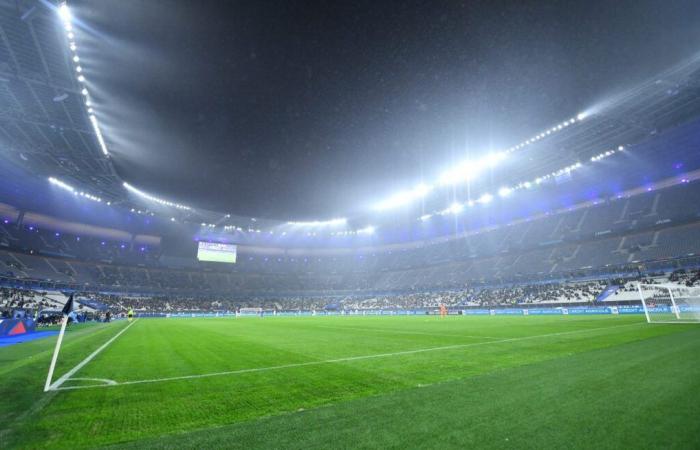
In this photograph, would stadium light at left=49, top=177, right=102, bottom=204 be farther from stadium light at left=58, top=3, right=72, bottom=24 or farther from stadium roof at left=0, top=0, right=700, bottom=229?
stadium light at left=58, top=3, right=72, bottom=24

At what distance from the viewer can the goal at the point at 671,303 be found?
15.8 metres

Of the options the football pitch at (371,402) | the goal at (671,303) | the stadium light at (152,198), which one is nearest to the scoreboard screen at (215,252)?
the stadium light at (152,198)

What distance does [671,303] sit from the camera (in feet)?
77.8

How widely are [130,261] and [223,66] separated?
56.9 meters

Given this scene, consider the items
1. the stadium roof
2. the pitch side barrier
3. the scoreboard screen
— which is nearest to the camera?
the stadium roof

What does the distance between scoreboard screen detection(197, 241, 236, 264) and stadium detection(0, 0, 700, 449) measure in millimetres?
387

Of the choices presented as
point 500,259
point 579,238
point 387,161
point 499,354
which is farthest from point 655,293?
point 499,354

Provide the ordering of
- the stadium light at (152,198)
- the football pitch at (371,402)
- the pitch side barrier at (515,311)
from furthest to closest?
1. the stadium light at (152,198)
2. the pitch side barrier at (515,311)
3. the football pitch at (371,402)

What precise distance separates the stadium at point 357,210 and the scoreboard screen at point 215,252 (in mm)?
387

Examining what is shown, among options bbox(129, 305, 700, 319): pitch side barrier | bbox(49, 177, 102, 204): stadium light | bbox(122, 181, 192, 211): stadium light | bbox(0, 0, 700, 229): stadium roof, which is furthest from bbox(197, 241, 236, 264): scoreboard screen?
bbox(49, 177, 102, 204): stadium light

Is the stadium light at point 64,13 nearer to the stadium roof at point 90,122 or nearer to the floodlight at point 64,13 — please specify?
the floodlight at point 64,13

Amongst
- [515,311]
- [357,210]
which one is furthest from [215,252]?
[515,311]

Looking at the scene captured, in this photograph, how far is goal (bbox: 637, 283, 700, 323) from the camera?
15.8m

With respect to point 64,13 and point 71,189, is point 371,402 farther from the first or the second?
point 71,189
